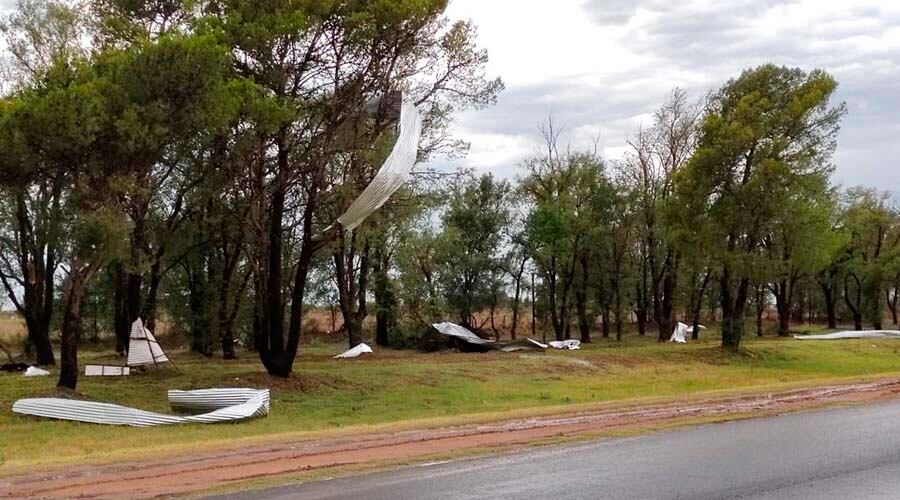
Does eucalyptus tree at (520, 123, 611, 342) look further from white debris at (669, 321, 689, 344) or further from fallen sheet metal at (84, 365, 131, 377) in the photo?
fallen sheet metal at (84, 365, 131, 377)

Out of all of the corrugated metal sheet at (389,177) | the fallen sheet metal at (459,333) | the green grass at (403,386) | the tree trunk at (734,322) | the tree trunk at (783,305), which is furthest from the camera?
the tree trunk at (783,305)

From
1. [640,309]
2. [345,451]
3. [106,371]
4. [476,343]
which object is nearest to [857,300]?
[640,309]

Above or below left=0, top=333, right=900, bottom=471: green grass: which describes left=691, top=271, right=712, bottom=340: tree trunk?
above

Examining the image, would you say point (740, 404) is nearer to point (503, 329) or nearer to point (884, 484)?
point (884, 484)

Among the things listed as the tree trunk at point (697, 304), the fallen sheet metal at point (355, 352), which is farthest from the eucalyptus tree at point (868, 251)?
the fallen sheet metal at point (355, 352)

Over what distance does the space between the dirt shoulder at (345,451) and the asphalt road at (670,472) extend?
3.58ft

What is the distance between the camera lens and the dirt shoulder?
33.2ft

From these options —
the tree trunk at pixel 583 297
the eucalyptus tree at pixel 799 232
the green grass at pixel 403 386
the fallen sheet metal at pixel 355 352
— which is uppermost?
the eucalyptus tree at pixel 799 232

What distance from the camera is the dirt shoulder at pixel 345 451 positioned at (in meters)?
10.1

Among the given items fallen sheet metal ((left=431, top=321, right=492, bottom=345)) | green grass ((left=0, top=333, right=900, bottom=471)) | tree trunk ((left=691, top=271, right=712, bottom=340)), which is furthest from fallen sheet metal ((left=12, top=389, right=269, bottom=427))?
tree trunk ((left=691, top=271, right=712, bottom=340))

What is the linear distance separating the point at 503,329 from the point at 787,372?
30.6 m

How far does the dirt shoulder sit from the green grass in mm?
1613

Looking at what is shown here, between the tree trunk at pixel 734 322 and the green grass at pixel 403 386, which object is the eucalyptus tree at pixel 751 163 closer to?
the tree trunk at pixel 734 322

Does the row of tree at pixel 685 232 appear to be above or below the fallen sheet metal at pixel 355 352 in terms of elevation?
above
